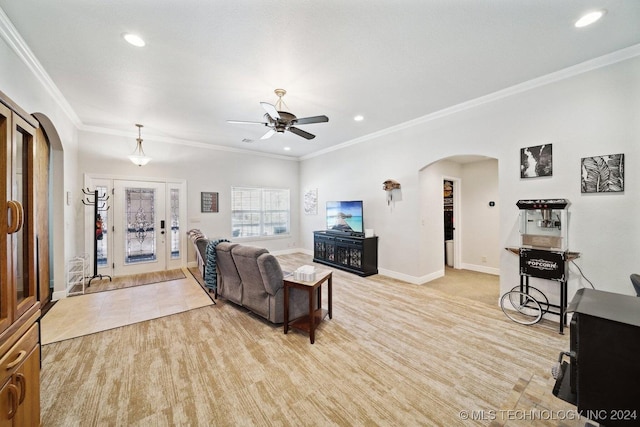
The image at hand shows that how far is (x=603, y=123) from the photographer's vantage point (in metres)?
2.74

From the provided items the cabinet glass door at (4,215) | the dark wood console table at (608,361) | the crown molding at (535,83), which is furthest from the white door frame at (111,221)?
the dark wood console table at (608,361)

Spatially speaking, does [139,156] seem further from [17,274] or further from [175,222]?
[17,274]

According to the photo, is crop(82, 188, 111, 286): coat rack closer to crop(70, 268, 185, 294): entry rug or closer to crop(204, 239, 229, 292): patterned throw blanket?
crop(70, 268, 185, 294): entry rug

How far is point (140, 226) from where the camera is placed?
551 centimetres

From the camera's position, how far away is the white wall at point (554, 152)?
263 cm

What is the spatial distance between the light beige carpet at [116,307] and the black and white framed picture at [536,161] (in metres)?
4.87

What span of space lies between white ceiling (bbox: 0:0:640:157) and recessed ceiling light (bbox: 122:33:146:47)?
Result: 0.07 m

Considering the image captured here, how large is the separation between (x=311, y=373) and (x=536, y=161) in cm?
371

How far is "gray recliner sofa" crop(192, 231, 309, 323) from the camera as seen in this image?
292cm

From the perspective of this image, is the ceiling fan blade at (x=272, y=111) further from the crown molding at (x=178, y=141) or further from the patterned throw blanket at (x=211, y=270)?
the crown molding at (x=178, y=141)

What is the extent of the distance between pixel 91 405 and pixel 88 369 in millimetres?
575

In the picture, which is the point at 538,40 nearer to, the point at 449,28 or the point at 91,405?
the point at 449,28

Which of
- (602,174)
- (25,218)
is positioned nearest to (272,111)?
(25,218)

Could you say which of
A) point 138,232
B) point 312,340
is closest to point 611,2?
point 312,340
